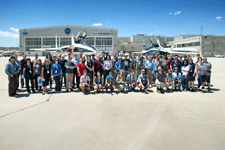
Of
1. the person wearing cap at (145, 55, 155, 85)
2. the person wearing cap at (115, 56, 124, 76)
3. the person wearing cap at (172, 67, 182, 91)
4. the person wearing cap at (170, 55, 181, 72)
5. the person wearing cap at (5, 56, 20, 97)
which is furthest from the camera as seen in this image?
the person wearing cap at (145, 55, 155, 85)

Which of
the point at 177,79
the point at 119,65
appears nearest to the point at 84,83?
the point at 119,65

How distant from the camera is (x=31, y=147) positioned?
2775 millimetres

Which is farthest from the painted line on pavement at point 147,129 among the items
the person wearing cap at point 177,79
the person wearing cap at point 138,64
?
the person wearing cap at point 138,64

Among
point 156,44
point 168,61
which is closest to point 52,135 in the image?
point 168,61

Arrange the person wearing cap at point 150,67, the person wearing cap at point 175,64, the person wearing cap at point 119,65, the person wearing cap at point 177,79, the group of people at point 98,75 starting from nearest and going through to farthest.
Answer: the group of people at point 98,75 < the person wearing cap at point 177,79 < the person wearing cap at point 119,65 < the person wearing cap at point 175,64 < the person wearing cap at point 150,67

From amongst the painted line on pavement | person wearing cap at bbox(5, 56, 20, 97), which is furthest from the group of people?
the painted line on pavement

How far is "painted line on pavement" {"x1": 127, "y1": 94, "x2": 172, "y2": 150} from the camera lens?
2854 mm

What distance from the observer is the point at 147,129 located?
348cm

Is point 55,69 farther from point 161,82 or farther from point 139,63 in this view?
point 161,82

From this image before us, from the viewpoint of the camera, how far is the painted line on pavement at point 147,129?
2.85 m

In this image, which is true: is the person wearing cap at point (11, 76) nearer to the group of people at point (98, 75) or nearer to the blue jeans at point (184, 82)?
the group of people at point (98, 75)

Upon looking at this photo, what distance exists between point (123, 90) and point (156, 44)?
21.6 metres

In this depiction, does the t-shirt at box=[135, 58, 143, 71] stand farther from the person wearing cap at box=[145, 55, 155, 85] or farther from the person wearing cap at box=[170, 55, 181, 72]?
the person wearing cap at box=[170, 55, 181, 72]

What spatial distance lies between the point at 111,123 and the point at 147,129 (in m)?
0.94
